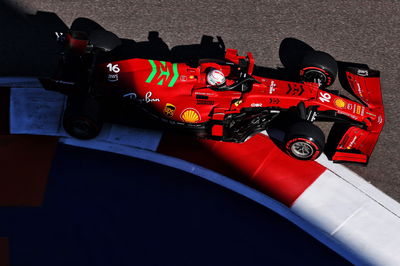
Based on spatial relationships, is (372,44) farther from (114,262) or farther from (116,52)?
(114,262)

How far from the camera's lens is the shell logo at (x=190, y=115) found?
749 cm

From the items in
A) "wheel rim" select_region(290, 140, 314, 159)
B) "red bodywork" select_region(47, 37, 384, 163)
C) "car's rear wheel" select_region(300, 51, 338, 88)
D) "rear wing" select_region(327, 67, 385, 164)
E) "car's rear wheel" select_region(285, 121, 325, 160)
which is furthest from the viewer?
"car's rear wheel" select_region(300, 51, 338, 88)

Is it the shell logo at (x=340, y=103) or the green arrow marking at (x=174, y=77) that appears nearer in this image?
the green arrow marking at (x=174, y=77)

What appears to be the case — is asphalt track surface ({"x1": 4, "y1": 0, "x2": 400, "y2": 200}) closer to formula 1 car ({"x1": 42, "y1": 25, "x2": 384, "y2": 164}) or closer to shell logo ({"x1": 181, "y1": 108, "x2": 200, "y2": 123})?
formula 1 car ({"x1": 42, "y1": 25, "x2": 384, "y2": 164})

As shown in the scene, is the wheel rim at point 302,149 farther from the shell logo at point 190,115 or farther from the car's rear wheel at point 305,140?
the shell logo at point 190,115

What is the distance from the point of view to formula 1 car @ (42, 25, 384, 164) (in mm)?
7355

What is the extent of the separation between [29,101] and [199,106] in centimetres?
286

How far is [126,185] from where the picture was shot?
293 inches

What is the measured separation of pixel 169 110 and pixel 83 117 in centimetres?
127

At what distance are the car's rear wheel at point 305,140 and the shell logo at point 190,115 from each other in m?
1.38

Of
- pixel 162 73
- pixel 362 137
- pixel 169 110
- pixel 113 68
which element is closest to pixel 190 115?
pixel 169 110

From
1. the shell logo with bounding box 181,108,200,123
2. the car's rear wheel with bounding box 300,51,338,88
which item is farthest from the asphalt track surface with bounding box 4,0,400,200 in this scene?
the shell logo with bounding box 181,108,200,123

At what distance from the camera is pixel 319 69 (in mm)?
8117

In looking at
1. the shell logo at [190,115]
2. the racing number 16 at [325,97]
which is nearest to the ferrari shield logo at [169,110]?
the shell logo at [190,115]
